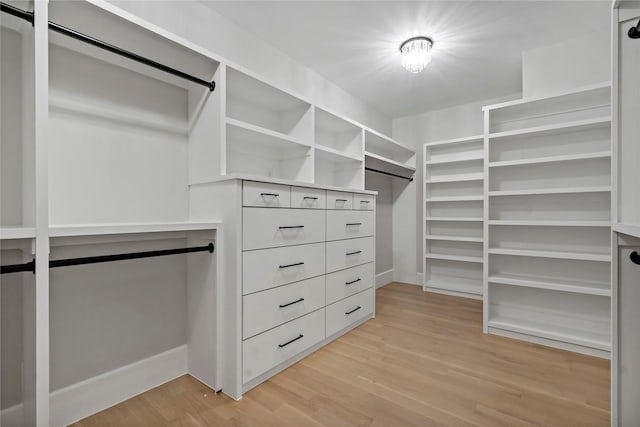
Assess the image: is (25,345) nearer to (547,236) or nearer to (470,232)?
(547,236)

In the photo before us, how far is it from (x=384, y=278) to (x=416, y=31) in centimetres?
289

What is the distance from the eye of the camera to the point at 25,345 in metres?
1.15

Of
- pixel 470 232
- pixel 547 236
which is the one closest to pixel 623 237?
pixel 547 236

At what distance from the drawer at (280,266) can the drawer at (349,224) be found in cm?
18

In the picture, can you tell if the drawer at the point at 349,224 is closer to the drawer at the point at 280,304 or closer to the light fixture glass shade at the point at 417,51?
the drawer at the point at 280,304

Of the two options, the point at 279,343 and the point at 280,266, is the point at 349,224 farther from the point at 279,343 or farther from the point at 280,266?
the point at 279,343

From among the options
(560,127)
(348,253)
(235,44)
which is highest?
(235,44)

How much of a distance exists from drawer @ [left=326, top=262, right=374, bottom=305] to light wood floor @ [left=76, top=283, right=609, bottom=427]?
0.36m

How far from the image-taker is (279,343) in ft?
5.64

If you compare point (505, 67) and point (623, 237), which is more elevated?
point (505, 67)

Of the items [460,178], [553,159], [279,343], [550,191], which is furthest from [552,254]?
[279,343]

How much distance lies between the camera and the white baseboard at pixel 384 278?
12.6 ft

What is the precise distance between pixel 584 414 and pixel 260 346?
1.63 meters

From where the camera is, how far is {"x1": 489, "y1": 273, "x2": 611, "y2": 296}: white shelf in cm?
203
